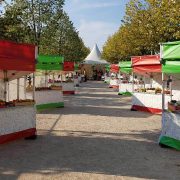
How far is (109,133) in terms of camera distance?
13.8 metres

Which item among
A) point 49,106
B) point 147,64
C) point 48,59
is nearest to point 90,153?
point 147,64

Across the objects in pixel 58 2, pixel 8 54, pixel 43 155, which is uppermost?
pixel 58 2

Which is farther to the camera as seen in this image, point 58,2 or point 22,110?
point 58,2

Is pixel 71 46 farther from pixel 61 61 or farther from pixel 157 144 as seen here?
pixel 157 144

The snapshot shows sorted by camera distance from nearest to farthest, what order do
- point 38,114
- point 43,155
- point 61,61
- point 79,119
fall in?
point 43,155 < point 79,119 < point 38,114 < point 61,61

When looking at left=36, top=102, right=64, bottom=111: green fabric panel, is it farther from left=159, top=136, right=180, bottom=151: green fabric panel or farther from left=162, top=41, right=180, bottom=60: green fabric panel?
left=162, top=41, right=180, bottom=60: green fabric panel

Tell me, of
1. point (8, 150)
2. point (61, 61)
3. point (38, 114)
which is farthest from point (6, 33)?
point (8, 150)

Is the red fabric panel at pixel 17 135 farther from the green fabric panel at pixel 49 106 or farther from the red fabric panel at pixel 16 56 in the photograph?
the green fabric panel at pixel 49 106

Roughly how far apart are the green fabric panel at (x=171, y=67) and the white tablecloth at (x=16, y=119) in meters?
4.34

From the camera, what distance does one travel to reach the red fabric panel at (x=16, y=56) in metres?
10.9

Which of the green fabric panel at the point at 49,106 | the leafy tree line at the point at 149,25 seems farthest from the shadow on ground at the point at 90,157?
the leafy tree line at the point at 149,25

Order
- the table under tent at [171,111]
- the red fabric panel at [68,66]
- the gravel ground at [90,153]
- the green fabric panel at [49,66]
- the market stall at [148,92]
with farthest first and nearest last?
1. the red fabric panel at [68,66]
2. the green fabric panel at [49,66]
3. the market stall at [148,92]
4. the table under tent at [171,111]
5. the gravel ground at [90,153]

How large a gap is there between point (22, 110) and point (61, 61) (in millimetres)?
10642

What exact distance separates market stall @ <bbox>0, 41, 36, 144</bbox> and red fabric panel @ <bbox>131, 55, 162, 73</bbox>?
628 cm
